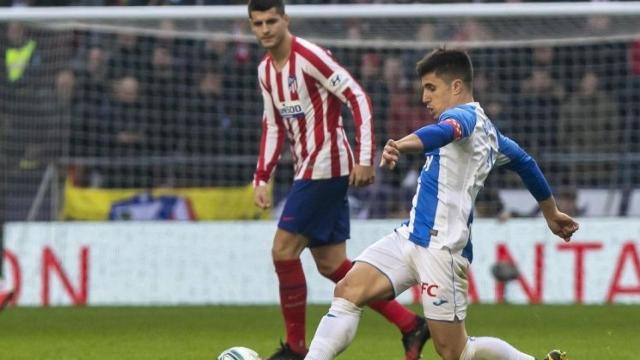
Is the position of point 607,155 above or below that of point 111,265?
above

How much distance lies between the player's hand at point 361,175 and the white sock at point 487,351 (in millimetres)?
1486

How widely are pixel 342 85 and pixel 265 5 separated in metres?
0.61

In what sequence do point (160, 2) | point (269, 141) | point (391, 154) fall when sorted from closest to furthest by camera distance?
point (391, 154) < point (269, 141) < point (160, 2)

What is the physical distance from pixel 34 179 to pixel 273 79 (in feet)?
20.7

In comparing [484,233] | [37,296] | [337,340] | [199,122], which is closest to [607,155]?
[484,233]

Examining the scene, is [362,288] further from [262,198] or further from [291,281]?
[262,198]

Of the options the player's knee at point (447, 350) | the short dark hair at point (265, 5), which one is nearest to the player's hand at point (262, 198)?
the short dark hair at point (265, 5)

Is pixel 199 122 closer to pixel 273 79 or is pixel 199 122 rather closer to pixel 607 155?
pixel 607 155

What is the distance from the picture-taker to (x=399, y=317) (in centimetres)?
776

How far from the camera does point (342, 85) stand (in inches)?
312

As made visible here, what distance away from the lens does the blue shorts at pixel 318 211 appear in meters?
7.83

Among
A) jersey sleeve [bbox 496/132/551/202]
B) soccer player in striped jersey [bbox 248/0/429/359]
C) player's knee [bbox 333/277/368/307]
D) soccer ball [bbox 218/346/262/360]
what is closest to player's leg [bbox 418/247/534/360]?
player's knee [bbox 333/277/368/307]

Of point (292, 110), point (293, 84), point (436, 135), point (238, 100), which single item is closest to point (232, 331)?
point (292, 110)

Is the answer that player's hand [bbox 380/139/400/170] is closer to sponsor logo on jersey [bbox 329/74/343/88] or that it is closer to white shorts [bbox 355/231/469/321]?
white shorts [bbox 355/231/469/321]
